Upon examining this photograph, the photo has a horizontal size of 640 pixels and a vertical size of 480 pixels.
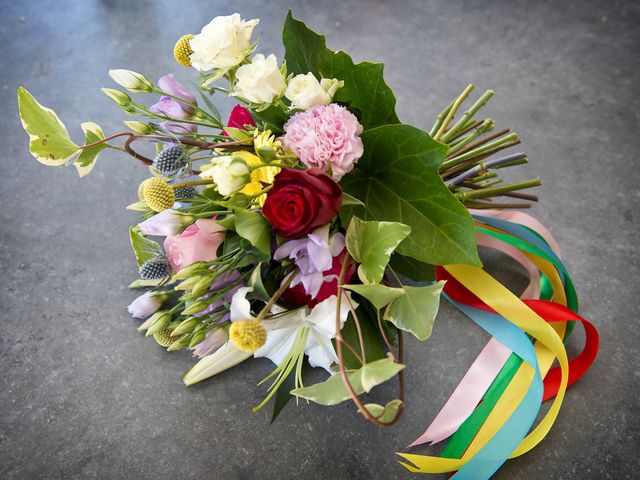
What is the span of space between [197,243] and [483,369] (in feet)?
1.39

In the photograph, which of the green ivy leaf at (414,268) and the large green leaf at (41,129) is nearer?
the large green leaf at (41,129)

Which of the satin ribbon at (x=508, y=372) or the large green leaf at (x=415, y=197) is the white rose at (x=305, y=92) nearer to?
the large green leaf at (x=415, y=197)

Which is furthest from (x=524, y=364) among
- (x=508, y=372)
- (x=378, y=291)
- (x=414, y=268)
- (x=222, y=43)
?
(x=222, y=43)

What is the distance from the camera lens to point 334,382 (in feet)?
1.59

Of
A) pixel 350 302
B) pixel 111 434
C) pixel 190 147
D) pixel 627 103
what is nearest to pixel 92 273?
pixel 111 434

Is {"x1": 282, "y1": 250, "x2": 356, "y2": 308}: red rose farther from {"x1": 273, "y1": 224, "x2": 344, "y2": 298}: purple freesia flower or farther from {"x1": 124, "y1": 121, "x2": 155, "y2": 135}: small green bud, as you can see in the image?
{"x1": 124, "y1": 121, "x2": 155, "y2": 135}: small green bud

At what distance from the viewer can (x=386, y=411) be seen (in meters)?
0.43

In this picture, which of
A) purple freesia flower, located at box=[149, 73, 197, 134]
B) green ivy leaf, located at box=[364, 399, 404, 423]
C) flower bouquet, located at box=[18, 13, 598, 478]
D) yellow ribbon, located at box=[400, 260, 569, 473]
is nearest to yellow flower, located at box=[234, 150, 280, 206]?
flower bouquet, located at box=[18, 13, 598, 478]

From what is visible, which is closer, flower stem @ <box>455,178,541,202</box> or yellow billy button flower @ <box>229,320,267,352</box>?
yellow billy button flower @ <box>229,320,267,352</box>

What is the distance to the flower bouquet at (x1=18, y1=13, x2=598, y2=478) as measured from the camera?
0.49 m

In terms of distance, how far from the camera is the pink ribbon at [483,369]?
678mm

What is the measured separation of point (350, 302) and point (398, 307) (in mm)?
52

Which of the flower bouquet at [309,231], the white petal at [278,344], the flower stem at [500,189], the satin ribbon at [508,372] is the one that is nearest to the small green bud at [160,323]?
the flower bouquet at [309,231]

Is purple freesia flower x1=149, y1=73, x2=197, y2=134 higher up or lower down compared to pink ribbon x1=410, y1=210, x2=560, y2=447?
higher up
